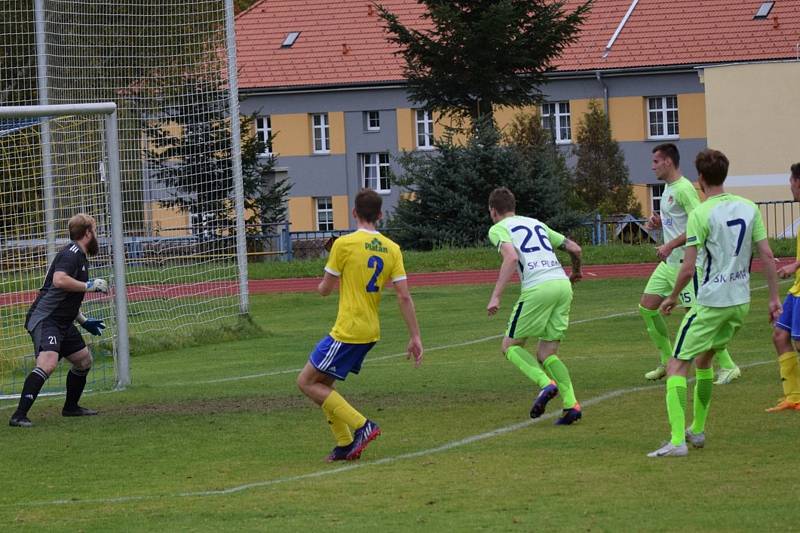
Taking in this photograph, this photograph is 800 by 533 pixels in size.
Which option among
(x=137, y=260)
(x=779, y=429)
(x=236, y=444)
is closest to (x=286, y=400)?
(x=236, y=444)

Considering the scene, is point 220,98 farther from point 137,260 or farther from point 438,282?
point 438,282

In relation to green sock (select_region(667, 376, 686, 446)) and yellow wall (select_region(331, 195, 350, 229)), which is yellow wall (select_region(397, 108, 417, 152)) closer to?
yellow wall (select_region(331, 195, 350, 229))

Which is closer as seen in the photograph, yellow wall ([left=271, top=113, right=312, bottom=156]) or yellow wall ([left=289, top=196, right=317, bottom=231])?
yellow wall ([left=271, top=113, right=312, bottom=156])

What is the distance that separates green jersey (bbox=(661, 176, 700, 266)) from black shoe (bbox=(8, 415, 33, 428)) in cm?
605

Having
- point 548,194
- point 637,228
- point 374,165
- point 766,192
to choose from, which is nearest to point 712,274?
point 548,194

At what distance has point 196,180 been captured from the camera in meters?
21.3

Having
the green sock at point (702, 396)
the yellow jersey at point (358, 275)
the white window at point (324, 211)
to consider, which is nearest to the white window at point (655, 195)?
the white window at point (324, 211)

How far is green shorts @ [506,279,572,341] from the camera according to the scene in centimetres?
1102

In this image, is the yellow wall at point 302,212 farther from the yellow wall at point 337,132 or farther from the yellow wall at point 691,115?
the yellow wall at point 691,115

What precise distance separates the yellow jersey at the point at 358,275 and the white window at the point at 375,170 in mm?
52525

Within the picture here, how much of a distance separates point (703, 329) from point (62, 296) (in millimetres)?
6080

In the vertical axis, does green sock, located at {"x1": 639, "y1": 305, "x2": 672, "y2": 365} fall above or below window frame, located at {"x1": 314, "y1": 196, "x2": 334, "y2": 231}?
below

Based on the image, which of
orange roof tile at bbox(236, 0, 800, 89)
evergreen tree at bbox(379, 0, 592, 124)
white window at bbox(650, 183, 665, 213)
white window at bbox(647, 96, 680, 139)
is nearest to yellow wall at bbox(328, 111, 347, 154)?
orange roof tile at bbox(236, 0, 800, 89)

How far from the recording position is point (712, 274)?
9.42 m
